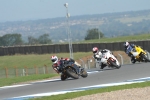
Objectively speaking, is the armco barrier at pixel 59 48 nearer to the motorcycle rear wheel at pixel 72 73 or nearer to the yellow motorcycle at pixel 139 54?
the yellow motorcycle at pixel 139 54

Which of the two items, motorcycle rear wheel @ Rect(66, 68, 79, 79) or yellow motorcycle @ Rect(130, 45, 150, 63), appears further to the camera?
yellow motorcycle @ Rect(130, 45, 150, 63)

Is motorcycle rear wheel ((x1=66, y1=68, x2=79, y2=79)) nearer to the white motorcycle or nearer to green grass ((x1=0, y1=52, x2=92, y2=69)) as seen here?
the white motorcycle

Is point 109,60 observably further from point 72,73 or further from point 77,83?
point 77,83

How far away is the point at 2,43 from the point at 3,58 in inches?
1871

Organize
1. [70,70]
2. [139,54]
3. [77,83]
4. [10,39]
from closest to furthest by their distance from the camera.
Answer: [77,83] < [70,70] < [139,54] < [10,39]

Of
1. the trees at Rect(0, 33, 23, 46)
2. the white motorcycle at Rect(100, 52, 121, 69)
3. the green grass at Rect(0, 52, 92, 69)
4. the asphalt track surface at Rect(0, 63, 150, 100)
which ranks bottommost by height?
the green grass at Rect(0, 52, 92, 69)

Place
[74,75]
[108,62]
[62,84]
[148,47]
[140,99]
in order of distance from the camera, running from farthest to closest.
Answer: [148,47], [108,62], [74,75], [62,84], [140,99]

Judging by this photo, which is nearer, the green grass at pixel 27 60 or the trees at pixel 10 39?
the green grass at pixel 27 60

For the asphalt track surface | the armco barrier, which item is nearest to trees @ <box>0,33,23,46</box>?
the armco barrier

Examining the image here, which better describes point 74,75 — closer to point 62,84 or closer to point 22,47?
point 62,84

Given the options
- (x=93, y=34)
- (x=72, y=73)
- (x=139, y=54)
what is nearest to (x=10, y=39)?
(x=93, y=34)

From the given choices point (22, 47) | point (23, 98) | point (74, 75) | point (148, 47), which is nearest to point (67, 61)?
point (74, 75)

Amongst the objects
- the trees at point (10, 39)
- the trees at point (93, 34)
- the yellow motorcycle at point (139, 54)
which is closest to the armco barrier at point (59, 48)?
the yellow motorcycle at point (139, 54)

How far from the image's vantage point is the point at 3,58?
234 ft
